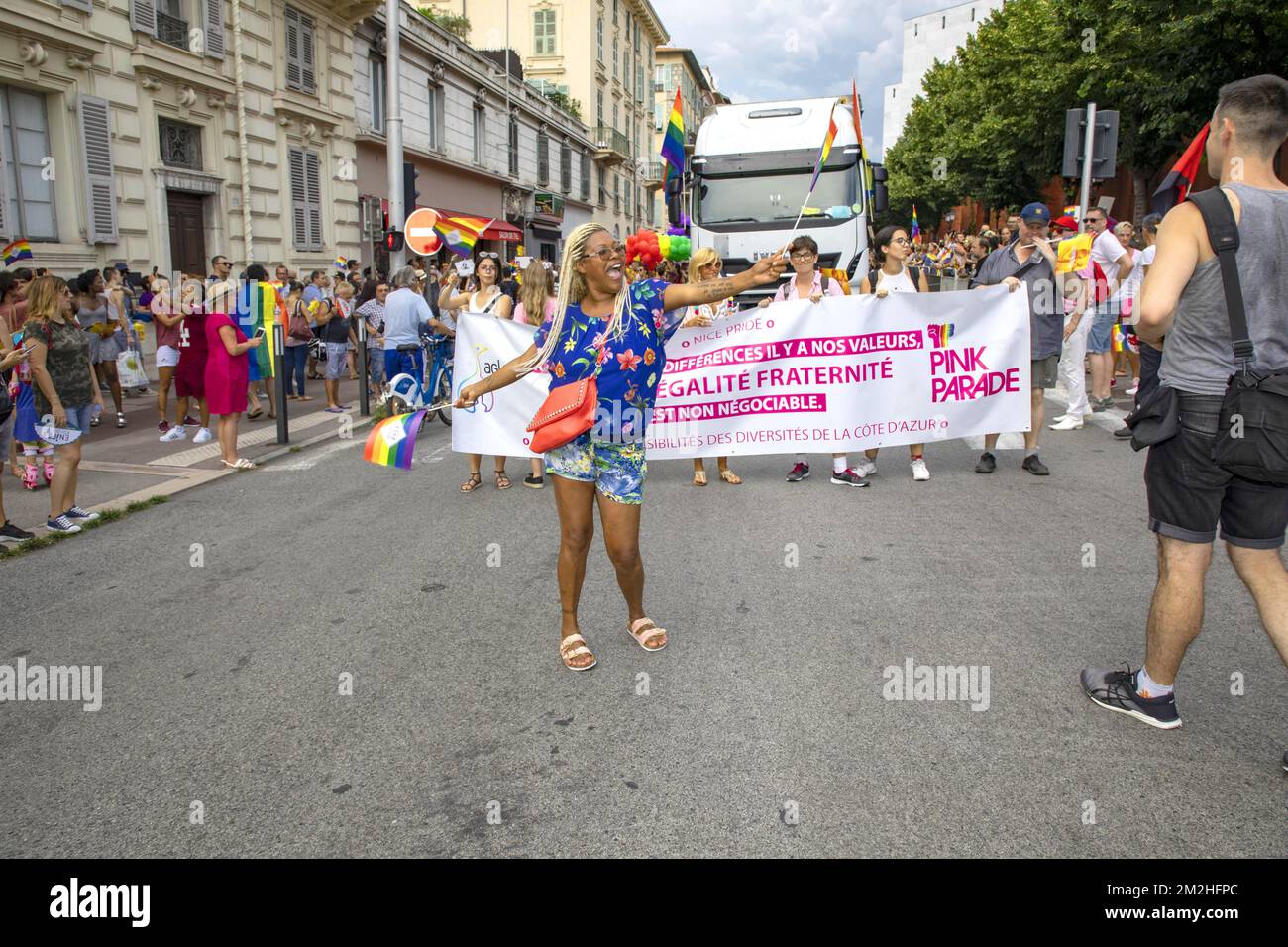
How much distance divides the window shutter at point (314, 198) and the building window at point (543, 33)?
29.6 m

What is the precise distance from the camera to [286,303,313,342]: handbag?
1403 centimetres

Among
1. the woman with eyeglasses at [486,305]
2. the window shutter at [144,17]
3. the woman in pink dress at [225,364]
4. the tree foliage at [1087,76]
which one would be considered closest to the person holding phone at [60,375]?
the woman in pink dress at [225,364]

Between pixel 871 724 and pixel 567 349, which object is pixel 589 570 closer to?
pixel 567 349

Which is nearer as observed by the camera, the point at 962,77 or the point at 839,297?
the point at 839,297

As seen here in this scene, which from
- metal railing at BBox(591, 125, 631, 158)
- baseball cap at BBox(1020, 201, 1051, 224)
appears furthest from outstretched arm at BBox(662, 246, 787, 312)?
metal railing at BBox(591, 125, 631, 158)

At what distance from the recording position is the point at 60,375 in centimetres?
715

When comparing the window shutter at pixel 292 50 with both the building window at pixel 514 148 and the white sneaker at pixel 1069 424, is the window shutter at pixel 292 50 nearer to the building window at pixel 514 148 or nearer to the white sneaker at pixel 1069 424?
the building window at pixel 514 148

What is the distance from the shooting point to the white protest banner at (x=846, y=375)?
793cm

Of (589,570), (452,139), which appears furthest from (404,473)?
(452,139)

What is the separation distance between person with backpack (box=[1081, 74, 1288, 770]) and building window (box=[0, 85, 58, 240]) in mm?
15383

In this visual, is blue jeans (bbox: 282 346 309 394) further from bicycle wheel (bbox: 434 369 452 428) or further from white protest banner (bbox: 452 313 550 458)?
white protest banner (bbox: 452 313 550 458)

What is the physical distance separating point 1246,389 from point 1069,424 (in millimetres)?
7523

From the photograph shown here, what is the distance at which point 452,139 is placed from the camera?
31453 millimetres

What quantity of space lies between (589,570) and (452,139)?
28522mm
